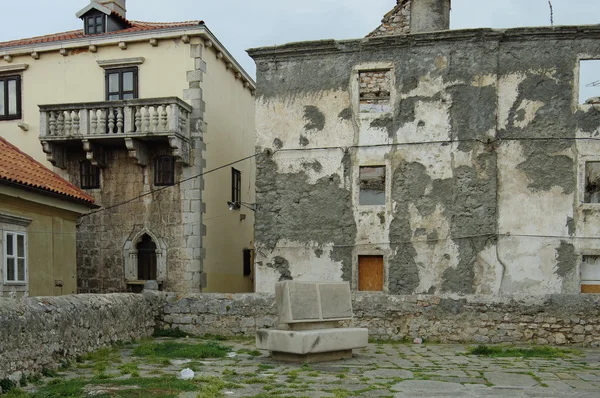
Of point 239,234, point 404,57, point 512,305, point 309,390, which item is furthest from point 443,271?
point 309,390

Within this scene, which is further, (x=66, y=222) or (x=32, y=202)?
(x=66, y=222)

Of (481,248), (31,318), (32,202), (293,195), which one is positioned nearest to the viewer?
(31,318)

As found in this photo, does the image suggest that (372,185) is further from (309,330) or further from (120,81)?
(120,81)

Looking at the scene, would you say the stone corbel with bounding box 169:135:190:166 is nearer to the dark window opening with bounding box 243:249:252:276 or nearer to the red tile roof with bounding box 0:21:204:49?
the red tile roof with bounding box 0:21:204:49

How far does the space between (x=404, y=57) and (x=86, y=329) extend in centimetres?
1296

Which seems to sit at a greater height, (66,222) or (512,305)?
(66,222)

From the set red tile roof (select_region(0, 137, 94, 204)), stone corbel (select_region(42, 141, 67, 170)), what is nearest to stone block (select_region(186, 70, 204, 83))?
stone corbel (select_region(42, 141, 67, 170))

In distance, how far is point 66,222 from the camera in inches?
666

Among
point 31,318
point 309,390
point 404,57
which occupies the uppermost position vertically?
point 404,57

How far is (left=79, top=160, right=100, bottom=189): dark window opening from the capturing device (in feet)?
69.3

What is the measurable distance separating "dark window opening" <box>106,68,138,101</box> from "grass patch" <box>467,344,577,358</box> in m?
14.3

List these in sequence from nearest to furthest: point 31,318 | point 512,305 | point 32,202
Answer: point 31,318
point 512,305
point 32,202

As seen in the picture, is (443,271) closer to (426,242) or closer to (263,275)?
(426,242)

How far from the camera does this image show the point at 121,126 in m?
19.5
